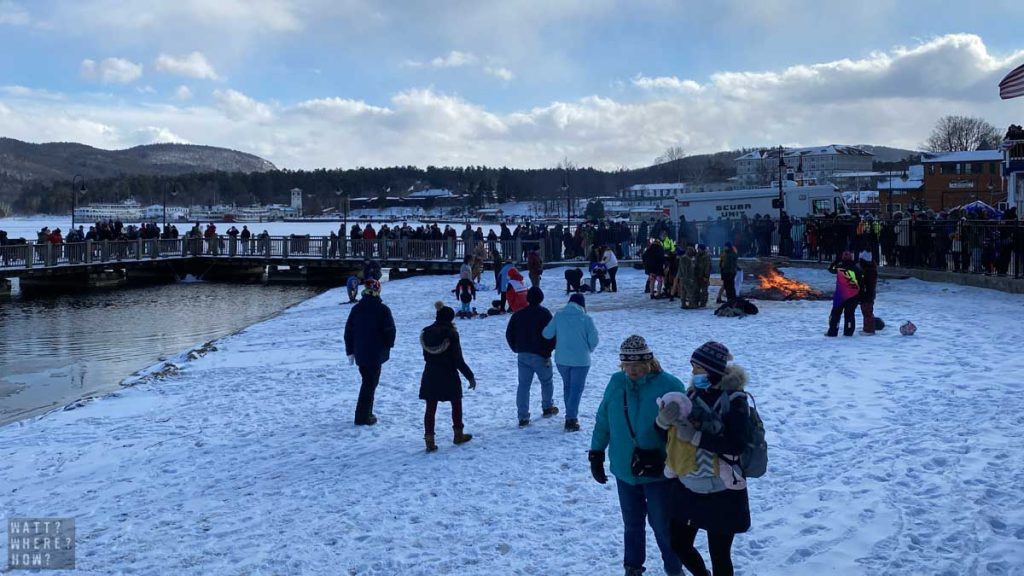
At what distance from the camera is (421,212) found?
182500 millimetres

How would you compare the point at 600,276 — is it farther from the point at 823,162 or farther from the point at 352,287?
the point at 823,162

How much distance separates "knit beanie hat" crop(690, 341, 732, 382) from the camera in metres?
4.64

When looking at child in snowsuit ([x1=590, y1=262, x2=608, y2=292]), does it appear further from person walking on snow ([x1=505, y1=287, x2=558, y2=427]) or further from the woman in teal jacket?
the woman in teal jacket

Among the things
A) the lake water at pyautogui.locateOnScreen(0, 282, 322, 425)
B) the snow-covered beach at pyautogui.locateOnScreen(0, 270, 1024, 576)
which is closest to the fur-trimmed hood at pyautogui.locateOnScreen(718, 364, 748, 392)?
the snow-covered beach at pyautogui.locateOnScreen(0, 270, 1024, 576)

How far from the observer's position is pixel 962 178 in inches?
3297

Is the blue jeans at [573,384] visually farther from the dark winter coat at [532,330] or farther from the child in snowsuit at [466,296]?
the child in snowsuit at [466,296]

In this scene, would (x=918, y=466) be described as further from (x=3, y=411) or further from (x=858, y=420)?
(x=3, y=411)

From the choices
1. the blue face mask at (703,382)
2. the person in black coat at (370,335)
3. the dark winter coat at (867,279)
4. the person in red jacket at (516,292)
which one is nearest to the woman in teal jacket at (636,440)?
the blue face mask at (703,382)

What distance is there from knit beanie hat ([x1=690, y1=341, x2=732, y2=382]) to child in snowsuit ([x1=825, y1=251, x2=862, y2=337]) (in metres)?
10.6

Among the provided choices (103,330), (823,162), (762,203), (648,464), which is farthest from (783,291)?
(823,162)

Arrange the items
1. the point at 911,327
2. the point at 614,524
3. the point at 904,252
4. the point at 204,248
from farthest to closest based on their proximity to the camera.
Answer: the point at 204,248, the point at 904,252, the point at 911,327, the point at 614,524

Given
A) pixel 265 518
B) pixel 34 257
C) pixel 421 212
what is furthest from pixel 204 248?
pixel 421 212

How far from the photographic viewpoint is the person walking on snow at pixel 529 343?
369 inches

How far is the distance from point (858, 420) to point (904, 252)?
60.5 ft
